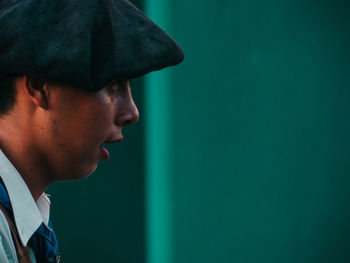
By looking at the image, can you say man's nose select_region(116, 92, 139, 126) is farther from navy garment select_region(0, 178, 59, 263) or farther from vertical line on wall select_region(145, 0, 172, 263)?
vertical line on wall select_region(145, 0, 172, 263)

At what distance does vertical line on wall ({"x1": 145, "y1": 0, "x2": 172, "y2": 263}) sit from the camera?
2.99 meters

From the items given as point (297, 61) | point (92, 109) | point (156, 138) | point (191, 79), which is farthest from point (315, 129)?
point (92, 109)

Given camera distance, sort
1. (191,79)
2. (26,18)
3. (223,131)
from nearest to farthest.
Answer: (26,18)
(191,79)
(223,131)

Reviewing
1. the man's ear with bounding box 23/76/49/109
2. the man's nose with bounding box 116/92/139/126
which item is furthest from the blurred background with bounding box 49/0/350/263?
the man's ear with bounding box 23/76/49/109

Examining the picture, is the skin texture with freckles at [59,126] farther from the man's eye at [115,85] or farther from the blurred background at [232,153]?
the blurred background at [232,153]

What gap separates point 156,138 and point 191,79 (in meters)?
0.50

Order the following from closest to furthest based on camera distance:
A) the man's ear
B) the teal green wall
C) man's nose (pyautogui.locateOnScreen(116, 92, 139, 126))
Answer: the man's ear, man's nose (pyautogui.locateOnScreen(116, 92, 139, 126)), the teal green wall

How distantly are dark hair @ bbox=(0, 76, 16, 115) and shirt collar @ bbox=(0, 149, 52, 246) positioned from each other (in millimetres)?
144

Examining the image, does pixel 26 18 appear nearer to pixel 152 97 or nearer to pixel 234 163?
pixel 152 97

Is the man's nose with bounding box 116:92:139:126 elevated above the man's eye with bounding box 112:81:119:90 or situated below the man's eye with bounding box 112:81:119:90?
below

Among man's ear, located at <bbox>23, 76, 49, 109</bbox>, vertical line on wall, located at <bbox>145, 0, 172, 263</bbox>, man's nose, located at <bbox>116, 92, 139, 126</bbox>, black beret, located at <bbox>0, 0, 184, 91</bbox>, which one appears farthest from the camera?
vertical line on wall, located at <bbox>145, 0, 172, 263</bbox>

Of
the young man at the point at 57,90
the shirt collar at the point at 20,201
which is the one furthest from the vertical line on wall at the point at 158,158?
the shirt collar at the point at 20,201

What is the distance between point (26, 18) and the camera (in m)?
1.31

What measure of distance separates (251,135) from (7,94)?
2418 millimetres
